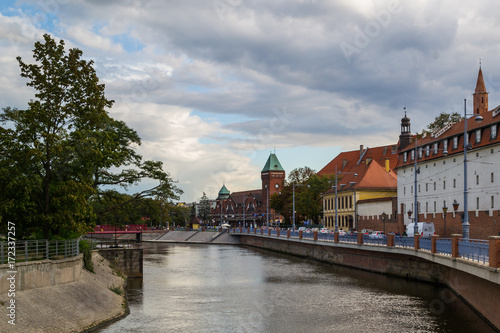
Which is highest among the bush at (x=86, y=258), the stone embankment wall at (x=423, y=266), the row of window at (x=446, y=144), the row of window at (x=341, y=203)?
the row of window at (x=446, y=144)

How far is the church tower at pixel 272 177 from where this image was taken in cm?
18112

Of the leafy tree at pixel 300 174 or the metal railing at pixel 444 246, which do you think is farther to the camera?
the leafy tree at pixel 300 174

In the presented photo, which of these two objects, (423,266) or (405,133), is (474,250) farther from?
(405,133)

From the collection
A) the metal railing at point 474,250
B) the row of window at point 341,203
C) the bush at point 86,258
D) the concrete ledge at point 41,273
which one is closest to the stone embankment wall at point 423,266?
the metal railing at point 474,250

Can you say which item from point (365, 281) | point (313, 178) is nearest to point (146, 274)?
point (365, 281)

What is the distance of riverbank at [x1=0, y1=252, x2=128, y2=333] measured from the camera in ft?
68.7

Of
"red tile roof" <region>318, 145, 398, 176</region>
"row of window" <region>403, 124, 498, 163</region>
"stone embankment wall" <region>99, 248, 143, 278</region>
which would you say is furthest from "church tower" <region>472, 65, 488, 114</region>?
"stone embankment wall" <region>99, 248, 143, 278</region>

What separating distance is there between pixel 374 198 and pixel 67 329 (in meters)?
66.6

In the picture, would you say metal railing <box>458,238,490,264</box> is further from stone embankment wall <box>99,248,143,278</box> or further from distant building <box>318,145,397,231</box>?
distant building <box>318,145,397,231</box>

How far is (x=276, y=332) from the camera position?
25.7 m

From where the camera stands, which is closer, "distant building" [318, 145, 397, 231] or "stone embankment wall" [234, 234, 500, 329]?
"stone embankment wall" [234, 234, 500, 329]

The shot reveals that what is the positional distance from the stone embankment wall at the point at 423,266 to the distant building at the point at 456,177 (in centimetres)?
459

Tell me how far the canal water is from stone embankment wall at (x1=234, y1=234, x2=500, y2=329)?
762 millimetres

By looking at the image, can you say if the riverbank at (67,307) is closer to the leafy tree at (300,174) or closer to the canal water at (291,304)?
the canal water at (291,304)
